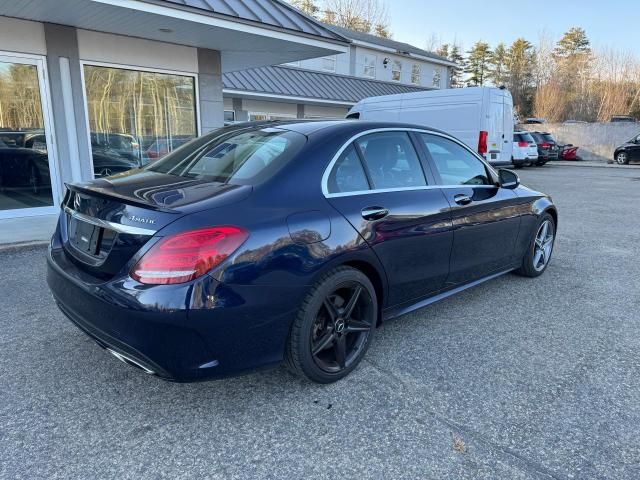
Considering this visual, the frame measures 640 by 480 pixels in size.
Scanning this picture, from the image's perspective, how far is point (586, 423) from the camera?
2455 mm

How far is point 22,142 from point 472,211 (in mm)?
6506

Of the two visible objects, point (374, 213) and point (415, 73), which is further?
point (415, 73)

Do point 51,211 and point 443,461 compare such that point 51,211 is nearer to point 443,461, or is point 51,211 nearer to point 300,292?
point 300,292

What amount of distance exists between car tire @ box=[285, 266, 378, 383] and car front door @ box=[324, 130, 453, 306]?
253 mm

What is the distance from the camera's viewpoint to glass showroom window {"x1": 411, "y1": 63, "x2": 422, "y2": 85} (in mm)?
27580

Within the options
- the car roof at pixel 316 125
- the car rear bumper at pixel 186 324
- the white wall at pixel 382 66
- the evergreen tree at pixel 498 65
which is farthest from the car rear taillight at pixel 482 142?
the evergreen tree at pixel 498 65

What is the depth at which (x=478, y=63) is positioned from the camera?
57.4m

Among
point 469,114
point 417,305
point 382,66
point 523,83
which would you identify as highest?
point 523,83

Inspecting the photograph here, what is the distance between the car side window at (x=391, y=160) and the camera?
3109mm

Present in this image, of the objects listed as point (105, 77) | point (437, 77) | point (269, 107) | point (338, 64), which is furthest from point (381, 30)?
point (105, 77)

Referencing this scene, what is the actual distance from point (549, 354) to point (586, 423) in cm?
80

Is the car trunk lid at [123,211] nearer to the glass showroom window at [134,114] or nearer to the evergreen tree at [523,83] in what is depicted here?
the glass showroom window at [134,114]

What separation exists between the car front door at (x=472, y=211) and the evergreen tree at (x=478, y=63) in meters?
58.4

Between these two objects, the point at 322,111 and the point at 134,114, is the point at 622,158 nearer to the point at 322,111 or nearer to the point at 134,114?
the point at 322,111
